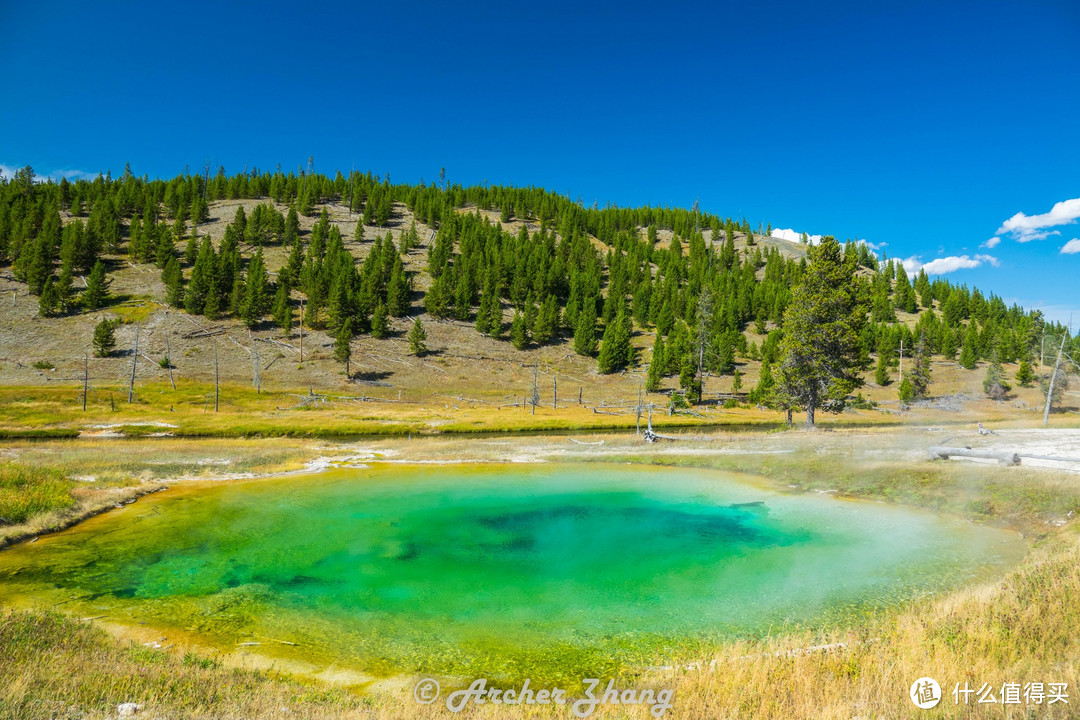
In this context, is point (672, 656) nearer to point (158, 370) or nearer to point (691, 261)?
point (158, 370)

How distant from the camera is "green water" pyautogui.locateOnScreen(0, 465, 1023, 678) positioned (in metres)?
11.7

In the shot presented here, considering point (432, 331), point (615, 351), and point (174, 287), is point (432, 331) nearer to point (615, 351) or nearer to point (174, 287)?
point (615, 351)

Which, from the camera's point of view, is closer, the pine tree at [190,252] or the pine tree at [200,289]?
the pine tree at [200,289]

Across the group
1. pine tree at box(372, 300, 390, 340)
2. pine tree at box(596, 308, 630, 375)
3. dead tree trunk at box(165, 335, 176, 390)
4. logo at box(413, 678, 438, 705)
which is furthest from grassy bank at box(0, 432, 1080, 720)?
pine tree at box(372, 300, 390, 340)

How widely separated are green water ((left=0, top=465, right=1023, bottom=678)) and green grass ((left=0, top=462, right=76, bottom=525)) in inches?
79.5

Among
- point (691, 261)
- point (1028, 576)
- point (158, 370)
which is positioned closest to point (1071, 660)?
point (1028, 576)

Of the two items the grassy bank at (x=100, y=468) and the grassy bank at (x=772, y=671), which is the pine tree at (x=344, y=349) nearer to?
the grassy bank at (x=100, y=468)

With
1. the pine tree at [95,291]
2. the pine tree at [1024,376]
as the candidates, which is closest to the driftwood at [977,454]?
the pine tree at [1024,376]

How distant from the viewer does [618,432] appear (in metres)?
56.1

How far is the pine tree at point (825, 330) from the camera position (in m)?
41.8

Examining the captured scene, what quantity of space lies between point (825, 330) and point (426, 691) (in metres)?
41.8

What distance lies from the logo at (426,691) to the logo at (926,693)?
7.22 meters

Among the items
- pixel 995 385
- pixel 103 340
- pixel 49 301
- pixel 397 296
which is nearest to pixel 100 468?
pixel 103 340

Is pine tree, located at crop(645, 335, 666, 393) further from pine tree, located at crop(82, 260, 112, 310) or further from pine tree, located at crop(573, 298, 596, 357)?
pine tree, located at crop(82, 260, 112, 310)
